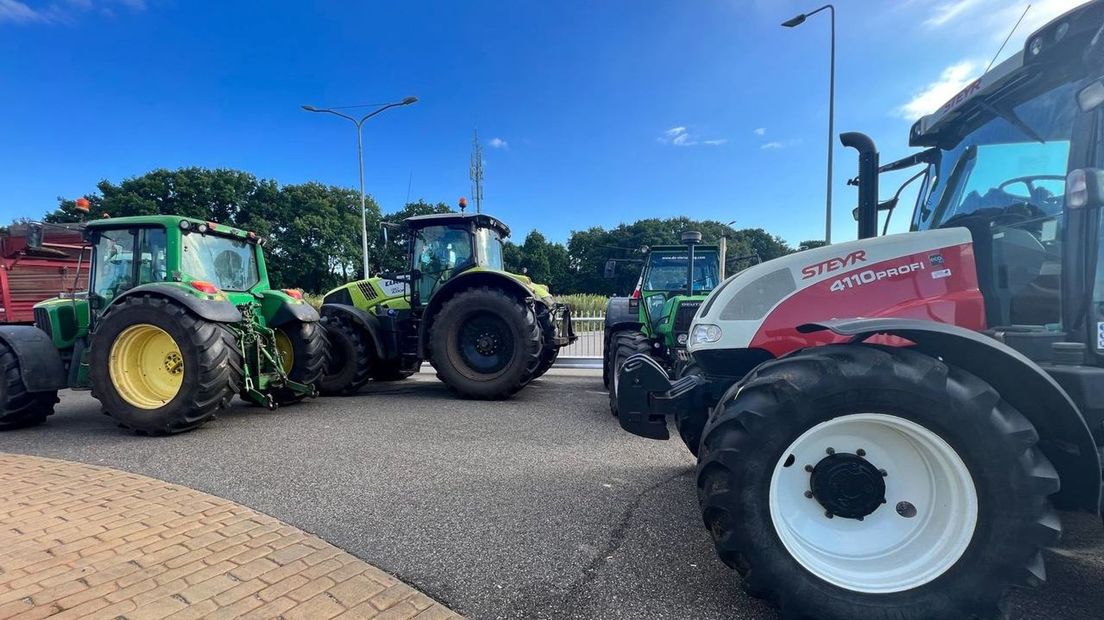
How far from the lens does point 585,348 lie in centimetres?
1070

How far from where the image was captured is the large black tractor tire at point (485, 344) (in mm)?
6215

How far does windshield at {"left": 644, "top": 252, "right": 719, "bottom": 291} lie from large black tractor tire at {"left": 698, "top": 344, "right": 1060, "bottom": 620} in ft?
17.0

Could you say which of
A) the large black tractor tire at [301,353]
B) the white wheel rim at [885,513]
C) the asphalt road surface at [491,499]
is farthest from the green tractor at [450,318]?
the white wheel rim at [885,513]

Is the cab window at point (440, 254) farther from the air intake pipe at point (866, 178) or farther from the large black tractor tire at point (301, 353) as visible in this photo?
the air intake pipe at point (866, 178)

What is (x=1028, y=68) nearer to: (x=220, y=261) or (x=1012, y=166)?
(x=1012, y=166)

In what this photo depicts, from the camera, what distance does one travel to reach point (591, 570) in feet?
7.50

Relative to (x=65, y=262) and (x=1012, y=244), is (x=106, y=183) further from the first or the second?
(x=1012, y=244)

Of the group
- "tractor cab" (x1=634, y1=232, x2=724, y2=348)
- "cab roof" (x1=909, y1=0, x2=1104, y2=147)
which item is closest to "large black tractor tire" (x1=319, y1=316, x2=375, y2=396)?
"tractor cab" (x1=634, y1=232, x2=724, y2=348)

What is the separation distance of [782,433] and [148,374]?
5.71 m

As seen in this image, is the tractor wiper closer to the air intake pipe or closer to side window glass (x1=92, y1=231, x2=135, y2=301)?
the air intake pipe

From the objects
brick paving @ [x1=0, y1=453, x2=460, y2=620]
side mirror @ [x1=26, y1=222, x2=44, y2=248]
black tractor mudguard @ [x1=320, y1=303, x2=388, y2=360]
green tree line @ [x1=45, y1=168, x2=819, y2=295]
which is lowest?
brick paving @ [x1=0, y1=453, x2=460, y2=620]

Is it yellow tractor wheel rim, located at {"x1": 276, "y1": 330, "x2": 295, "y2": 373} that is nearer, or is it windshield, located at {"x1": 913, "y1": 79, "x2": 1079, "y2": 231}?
windshield, located at {"x1": 913, "y1": 79, "x2": 1079, "y2": 231}

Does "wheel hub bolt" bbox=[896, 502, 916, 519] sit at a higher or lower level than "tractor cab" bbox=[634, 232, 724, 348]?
lower

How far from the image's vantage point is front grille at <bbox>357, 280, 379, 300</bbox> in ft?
24.7
